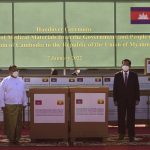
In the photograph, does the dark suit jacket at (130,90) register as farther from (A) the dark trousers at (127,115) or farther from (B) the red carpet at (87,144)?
(B) the red carpet at (87,144)

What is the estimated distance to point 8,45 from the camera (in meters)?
22.2

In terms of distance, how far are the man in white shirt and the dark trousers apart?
256 cm

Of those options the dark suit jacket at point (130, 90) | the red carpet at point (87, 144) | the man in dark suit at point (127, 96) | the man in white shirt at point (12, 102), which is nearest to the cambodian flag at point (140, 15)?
the man in dark suit at point (127, 96)

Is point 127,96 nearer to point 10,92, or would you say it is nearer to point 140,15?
point 10,92

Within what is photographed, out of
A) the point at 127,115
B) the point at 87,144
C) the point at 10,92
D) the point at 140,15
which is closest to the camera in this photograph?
the point at 87,144

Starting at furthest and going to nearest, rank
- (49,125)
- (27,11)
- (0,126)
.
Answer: (27,11) → (0,126) → (49,125)

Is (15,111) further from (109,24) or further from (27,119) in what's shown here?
(109,24)

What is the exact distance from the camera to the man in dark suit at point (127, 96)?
595 inches

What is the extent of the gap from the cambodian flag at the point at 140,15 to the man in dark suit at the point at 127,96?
6946 mm

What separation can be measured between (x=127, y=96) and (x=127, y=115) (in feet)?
1.70

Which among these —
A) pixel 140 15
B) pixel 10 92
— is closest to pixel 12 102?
pixel 10 92

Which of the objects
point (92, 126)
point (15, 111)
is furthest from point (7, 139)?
point (92, 126)

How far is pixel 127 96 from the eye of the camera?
49.5 ft

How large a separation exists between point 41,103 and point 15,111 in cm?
68
